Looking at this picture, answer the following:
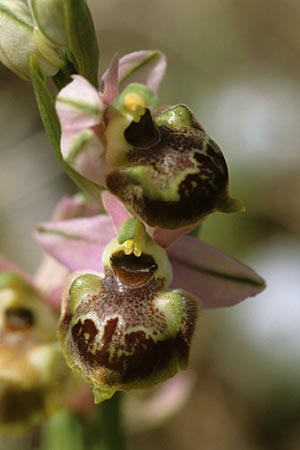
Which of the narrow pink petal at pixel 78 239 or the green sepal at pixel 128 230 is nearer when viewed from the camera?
the green sepal at pixel 128 230

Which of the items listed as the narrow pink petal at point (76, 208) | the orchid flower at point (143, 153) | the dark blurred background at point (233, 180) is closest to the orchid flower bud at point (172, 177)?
the orchid flower at point (143, 153)

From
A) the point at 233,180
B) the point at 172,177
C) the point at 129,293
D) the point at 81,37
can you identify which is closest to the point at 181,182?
the point at 172,177

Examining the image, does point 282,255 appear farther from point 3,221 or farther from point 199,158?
point 199,158

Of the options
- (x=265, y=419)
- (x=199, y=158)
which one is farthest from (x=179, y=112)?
(x=265, y=419)

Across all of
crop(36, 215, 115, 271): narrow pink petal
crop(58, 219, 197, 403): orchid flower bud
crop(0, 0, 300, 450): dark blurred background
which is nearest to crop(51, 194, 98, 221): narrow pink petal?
crop(36, 215, 115, 271): narrow pink petal

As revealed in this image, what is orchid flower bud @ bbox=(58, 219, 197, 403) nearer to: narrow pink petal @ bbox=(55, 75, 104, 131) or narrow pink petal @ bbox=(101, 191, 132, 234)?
narrow pink petal @ bbox=(101, 191, 132, 234)

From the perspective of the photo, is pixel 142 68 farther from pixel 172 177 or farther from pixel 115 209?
pixel 172 177

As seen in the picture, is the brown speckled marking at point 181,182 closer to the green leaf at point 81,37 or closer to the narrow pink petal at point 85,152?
the narrow pink petal at point 85,152
